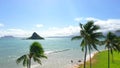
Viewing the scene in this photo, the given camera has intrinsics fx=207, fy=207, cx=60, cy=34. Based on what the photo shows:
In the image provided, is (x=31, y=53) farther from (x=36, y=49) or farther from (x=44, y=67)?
(x=44, y=67)

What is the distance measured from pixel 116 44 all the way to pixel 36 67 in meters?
38.5

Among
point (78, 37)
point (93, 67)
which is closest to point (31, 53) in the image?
point (78, 37)

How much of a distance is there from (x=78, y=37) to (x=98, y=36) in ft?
13.5

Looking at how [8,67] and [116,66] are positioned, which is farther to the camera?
[8,67]

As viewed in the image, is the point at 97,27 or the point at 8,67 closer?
the point at 97,27

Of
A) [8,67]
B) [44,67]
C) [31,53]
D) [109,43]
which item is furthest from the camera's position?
[8,67]

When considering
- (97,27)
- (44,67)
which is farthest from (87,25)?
(44,67)

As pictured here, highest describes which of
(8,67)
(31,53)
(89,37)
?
(89,37)

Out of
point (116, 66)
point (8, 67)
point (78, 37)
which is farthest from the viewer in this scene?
point (8, 67)

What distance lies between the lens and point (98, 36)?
1673 inches

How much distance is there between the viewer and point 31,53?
1550 inches

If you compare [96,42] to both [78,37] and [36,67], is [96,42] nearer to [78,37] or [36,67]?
[78,37]

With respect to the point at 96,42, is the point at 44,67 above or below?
below

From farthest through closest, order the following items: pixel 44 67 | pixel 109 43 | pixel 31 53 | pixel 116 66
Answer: pixel 44 67
pixel 116 66
pixel 109 43
pixel 31 53
